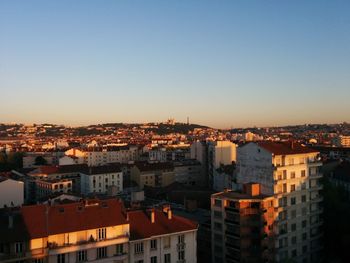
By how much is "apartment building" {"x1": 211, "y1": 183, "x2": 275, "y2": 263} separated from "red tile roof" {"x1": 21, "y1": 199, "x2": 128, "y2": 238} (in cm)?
1224

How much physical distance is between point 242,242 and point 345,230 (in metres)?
13.5

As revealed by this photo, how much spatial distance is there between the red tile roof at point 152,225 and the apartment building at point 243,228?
22.4ft

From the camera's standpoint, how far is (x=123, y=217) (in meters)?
32.0

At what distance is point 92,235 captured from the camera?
99.6ft

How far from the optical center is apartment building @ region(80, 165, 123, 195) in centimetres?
8144

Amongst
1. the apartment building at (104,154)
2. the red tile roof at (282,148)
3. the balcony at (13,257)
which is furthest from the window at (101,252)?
the apartment building at (104,154)

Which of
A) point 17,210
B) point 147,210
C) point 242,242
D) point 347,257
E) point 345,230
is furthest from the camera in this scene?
point 345,230

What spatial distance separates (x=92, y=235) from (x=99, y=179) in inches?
2077

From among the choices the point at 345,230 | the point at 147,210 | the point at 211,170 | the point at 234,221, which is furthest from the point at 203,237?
the point at 211,170

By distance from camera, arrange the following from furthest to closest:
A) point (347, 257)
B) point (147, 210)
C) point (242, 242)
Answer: point (347, 257) → point (242, 242) → point (147, 210)

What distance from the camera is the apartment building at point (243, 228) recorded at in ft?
131

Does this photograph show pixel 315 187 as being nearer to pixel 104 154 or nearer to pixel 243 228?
pixel 243 228

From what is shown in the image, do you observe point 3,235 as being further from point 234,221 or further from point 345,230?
point 345,230

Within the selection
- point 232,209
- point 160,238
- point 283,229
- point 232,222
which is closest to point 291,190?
point 283,229
